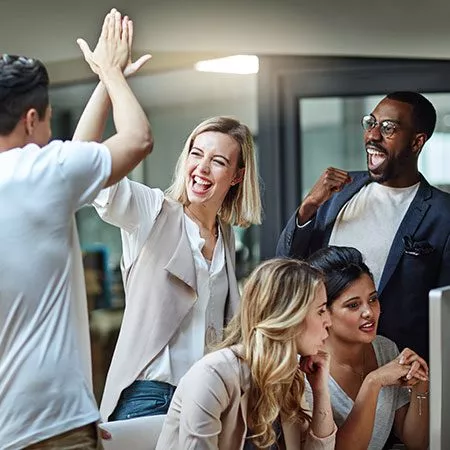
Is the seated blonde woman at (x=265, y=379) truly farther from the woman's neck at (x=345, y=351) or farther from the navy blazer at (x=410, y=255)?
the navy blazer at (x=410, y=255)

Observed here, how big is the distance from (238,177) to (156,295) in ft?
1.54

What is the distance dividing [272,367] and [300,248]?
91 cm

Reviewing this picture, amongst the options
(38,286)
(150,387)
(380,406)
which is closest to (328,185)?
(380,406)

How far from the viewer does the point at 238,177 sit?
10.3 ft

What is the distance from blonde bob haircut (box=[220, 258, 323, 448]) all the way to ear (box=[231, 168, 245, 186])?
541 millimetres

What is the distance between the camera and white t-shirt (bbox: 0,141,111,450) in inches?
79.1

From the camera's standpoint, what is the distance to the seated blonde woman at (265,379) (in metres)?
2.43

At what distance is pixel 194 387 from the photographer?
2.42 metres

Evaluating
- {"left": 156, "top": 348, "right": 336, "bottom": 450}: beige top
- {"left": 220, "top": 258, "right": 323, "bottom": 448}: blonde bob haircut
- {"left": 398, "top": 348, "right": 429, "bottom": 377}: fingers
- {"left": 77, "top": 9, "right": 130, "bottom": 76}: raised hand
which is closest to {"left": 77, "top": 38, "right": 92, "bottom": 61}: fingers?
{"left": 77, "top": 9, "right": 130, "bottom": 76}: raised hand

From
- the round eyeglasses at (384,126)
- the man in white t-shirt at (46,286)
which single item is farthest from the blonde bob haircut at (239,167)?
the man in white t-shirt at (46,286)

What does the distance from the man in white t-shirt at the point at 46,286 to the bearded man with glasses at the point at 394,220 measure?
4.55ft

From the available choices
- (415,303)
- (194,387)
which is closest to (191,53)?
(415,303)

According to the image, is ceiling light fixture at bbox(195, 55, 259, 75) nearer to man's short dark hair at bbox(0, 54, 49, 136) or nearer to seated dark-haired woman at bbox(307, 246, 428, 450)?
seated dark-haired woman at bbox(307, 246, 428, 450)

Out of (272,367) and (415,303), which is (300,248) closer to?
(415,303)
